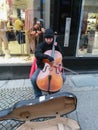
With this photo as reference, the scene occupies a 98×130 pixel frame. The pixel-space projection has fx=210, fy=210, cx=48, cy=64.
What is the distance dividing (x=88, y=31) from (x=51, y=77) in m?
1.99

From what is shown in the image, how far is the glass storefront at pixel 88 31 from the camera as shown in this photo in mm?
4264

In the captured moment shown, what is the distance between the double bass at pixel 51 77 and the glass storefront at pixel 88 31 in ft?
5.12

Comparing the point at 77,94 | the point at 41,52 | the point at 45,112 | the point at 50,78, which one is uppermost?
the point at 41,52

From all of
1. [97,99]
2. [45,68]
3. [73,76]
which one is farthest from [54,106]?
[73,76]

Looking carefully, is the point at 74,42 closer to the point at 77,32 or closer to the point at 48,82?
the point at 77,32

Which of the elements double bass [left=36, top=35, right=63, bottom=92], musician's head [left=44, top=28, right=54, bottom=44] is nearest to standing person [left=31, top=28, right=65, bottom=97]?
musician's head [left=44, top=28, right=54, bottom=44]

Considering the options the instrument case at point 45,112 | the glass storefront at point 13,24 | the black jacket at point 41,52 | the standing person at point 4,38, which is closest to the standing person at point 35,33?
the glass storefront at point 13,24

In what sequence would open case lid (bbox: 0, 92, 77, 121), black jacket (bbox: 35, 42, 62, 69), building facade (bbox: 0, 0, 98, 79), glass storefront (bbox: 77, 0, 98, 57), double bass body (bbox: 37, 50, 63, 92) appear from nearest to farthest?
1. open case lid (bbox: 0, 92, 77, 121)
2. double bass body (bbox: 37, 50, 63, 92)
3. black jacket (bbox: 35, 42, 62, 69)
4. building facade (bbox: 0, 0, 98, 79)
5. glass storefront (bbox: 77, 0, 98, 57)

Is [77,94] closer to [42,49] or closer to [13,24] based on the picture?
[42,49]

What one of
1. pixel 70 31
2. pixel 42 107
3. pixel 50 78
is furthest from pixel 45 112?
pixel 70 31

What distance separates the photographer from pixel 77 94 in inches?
147

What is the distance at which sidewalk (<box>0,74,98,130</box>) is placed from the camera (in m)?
2.99

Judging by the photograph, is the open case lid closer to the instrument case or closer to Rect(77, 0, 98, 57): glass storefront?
the instrument case

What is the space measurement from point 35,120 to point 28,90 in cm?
105
